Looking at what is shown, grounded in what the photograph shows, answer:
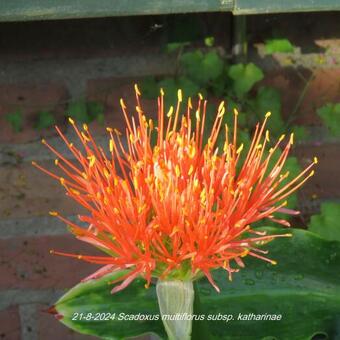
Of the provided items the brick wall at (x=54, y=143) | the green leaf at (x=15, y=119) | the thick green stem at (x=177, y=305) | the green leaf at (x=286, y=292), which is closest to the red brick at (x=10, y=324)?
the brick wall at (x=54, y=143)

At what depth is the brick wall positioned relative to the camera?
31.7 inches

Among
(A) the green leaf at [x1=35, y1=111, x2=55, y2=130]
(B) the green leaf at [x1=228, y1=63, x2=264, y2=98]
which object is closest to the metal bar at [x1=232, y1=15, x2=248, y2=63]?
(B) the green leaf at [x1=228, y1=63, x2=264, y2=98]

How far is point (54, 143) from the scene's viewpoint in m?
0.82

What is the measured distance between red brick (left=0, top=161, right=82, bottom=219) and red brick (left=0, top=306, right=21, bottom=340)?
123 mm

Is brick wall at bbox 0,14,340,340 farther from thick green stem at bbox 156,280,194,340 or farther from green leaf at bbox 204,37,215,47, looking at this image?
thick green stem at bbox 156,280,194,340

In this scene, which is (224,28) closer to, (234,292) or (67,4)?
(67,4)

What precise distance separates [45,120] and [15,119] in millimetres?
34

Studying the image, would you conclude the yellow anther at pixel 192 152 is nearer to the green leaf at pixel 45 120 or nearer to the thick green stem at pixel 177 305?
the thick green stem at pixel 177 305

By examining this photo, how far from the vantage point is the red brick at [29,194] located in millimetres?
835

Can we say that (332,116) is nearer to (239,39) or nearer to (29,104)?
(239,39)

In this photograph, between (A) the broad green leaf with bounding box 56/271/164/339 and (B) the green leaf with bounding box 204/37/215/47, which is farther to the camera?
(B) the green leaf with bounding box 204/37/215/47

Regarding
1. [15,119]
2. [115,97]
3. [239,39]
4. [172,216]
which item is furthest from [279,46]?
[172,216]

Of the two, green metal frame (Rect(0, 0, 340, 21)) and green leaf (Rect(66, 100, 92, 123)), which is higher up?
green metal frame (Rect(0, 0, 340, 21))

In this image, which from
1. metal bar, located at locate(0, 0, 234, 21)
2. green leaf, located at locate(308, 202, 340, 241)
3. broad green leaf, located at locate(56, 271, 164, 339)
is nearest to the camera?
broad green leaf, located at locate(56, 271, 164, 339)
